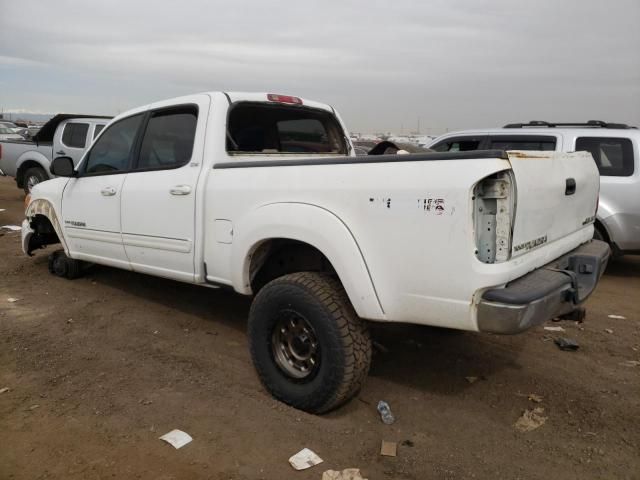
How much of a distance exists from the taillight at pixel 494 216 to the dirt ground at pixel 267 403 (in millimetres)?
1112

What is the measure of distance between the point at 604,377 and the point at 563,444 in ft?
3.48

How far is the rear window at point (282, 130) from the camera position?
161 inches

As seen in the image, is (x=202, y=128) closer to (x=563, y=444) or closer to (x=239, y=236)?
(x=239, y=236)

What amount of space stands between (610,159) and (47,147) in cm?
1082

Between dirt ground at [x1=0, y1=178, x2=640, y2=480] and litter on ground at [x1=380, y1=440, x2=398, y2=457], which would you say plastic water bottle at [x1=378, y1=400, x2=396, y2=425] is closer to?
dirt ground at [x1=0, y1=178, x2=640, y2=480]

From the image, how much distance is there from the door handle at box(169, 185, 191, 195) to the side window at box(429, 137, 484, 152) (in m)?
4.65

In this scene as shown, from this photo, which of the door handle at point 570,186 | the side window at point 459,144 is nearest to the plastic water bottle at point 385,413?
the door handle at point 570,186

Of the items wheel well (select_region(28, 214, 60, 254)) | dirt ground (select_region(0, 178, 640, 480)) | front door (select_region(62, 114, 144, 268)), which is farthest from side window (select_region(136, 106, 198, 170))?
wheel well (select_region(28, 214, 60, 254))

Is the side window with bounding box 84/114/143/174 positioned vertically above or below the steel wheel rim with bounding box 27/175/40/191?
above

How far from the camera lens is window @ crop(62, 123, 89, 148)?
10.6 meters

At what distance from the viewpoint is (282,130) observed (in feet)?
14.8

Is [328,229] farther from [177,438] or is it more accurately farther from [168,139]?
[168,139]

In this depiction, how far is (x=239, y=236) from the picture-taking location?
3.31 meters

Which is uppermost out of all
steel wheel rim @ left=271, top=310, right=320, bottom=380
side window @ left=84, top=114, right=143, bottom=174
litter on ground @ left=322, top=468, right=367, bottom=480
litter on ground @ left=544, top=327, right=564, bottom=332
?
side window @ left=84, top=114, right=143, bottom=174
